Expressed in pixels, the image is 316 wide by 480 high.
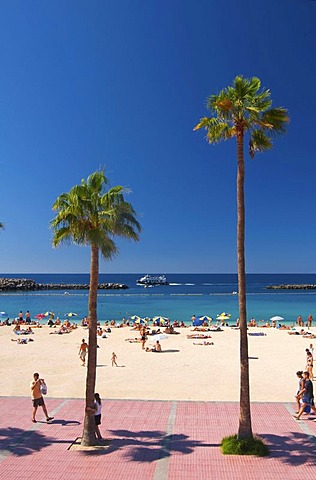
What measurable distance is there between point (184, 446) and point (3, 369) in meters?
13.5

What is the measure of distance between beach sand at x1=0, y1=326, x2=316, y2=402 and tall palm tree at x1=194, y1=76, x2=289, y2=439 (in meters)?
5.17

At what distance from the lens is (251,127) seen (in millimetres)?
10445

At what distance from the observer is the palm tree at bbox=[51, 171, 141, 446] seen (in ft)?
33.9

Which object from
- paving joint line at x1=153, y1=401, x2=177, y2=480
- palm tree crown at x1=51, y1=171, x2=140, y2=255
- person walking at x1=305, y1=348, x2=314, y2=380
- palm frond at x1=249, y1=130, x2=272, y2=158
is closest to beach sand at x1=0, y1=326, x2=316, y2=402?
person walking at x1=305, y1=348, x2=314, y2=380

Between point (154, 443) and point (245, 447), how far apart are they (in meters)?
2.41

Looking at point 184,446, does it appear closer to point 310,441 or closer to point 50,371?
point 310,441

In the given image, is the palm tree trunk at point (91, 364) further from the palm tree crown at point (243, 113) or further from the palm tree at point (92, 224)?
the palm tree crown at point (243, 113)

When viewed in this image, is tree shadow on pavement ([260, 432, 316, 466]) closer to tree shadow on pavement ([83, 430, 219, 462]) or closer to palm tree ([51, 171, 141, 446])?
tree shadow on pavement ([83, 430, 219, 462])

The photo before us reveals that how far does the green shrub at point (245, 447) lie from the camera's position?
9.70 metres

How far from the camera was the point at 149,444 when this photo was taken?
10.4 metres

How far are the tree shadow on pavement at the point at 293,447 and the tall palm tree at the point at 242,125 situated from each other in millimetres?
811

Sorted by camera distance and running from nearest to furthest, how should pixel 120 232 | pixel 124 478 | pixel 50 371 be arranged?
pixel 124 478 < pixel 120 232 < pixel 50 371

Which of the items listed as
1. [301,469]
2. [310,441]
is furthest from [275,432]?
[301,469]

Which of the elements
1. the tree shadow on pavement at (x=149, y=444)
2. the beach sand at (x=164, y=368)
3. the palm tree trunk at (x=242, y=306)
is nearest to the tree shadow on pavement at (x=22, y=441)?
the tree shadow on pavement at (x=149, y=444)
